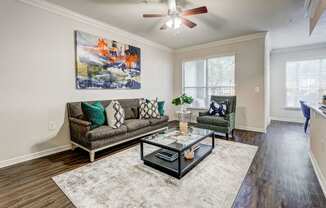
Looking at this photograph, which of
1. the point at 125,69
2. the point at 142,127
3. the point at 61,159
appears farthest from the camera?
the point at 125,69

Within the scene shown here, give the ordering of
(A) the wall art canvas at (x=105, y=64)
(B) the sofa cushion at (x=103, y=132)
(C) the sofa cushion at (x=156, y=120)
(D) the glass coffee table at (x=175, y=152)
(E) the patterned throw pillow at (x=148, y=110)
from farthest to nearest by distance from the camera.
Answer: (E) the patterned throw pillow at (x=148, y=110), (C) the sofa cushion at (x=156, y=120), (A) the wall art canvas at (x=105, y=64), (B) the sofa cushion at (x=103, y=132), (D) the glass coffee table at (x=175, y=152)

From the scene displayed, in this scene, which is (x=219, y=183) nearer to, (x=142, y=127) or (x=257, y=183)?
(x=257, y=183)

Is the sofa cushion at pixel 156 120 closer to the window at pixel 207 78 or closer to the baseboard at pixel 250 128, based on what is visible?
the window at pixel 207 78

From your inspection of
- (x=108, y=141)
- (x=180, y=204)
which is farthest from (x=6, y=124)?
(x=180, y=204)

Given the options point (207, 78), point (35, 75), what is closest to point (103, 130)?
point (35, 75)

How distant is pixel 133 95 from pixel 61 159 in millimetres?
2400

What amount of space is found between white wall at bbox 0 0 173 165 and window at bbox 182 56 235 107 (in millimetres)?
3526

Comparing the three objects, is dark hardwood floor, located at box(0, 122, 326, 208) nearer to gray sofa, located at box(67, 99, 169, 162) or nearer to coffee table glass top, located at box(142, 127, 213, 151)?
gray sofa, located at box(67, 99, 169, 162)

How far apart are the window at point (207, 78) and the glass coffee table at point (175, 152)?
286cm

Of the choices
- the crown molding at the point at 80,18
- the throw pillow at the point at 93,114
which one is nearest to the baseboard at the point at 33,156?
the throw pillow at the point at 93,114

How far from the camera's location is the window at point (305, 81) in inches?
215

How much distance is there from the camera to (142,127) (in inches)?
143

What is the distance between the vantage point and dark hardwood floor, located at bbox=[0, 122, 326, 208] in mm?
1724

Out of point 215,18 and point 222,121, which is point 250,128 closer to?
point 222,121
